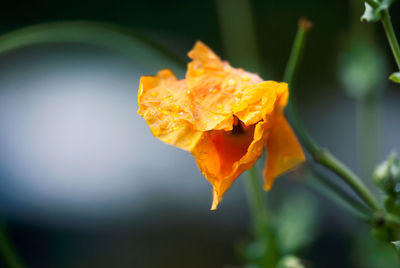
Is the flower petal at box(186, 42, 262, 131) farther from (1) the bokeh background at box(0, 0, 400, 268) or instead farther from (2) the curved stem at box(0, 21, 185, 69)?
(1) the bokeh background at box(0, 0, 400, 268)

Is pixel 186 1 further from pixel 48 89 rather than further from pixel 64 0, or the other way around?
pixel 48 89

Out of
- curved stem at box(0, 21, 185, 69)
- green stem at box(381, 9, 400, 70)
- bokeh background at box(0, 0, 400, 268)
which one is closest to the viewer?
green stem at box(381, 9, 400, 70)

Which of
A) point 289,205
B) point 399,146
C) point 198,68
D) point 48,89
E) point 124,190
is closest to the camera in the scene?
point 198,68

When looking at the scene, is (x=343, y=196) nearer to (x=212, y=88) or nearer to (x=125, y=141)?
(x=212, y=88)

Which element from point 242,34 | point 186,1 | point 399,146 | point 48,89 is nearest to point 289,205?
point 242,34

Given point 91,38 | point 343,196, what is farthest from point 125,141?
point 343,196

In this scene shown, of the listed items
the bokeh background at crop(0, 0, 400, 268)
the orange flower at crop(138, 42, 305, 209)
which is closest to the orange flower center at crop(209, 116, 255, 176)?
the orange flower at crop(138, 42, 305, 209)
